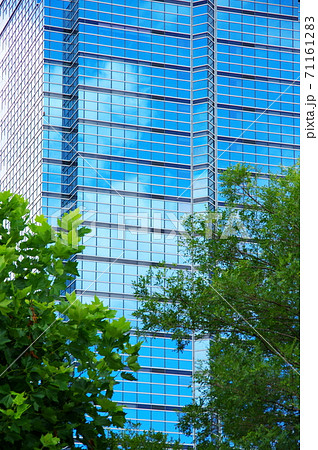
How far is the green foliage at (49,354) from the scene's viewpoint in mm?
10188

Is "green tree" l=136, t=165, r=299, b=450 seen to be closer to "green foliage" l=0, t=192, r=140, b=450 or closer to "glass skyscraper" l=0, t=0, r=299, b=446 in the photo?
"green foliage" l=0, t=192, r=140, b=450

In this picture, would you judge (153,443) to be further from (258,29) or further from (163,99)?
(258,29)

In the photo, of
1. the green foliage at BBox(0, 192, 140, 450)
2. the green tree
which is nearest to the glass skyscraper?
the green tree

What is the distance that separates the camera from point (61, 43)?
373ft

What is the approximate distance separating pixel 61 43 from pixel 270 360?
100 metres

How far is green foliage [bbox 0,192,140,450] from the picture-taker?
10.2m

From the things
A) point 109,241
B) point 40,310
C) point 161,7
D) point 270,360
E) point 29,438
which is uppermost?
point 161,7

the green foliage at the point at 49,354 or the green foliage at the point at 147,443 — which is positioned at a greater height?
the green foliage at the point at 147,443

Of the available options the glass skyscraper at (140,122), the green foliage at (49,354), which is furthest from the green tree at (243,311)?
the glass skyscraper at (140,122)

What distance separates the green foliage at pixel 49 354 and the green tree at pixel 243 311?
6.81 m

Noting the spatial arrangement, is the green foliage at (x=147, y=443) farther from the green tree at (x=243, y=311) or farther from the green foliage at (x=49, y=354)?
the green foliage at (x=49, y=354)

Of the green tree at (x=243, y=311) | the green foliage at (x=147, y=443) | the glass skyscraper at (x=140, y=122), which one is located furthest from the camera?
the glass skyscraper at (x=140, y=122)
